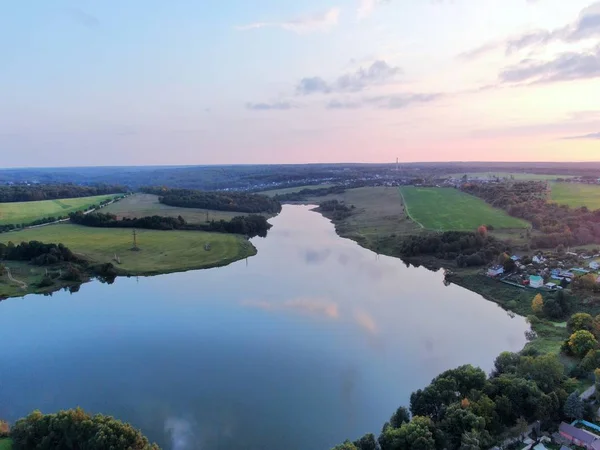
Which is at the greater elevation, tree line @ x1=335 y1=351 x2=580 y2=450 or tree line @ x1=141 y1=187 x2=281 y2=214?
tree line @ x1=141 y1=187 x2=281 y2=214

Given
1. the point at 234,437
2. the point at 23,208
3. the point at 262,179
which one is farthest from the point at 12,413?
the point at 262,179

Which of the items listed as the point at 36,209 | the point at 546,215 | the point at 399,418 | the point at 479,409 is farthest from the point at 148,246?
the point at 546,215

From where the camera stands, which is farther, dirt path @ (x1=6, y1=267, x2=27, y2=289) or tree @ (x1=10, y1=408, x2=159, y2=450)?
dirt path @ (x1=6, y1=267, x2=27, y2=289)

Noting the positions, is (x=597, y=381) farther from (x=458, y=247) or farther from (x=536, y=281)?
(x=458, y=247)

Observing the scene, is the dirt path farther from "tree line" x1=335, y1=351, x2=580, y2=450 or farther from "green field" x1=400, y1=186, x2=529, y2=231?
"green field" x1=400, y1=186, x2=529, y2=231

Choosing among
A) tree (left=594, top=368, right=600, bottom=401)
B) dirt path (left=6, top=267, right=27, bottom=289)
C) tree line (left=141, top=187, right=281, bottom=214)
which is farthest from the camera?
tree line (left=141, top=187, right=281, bottom=214)

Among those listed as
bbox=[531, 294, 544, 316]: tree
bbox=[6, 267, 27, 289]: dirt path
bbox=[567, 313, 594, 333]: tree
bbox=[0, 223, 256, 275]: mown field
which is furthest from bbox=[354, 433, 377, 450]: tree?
bbox=[6, 267, 27, 289]: dirt path

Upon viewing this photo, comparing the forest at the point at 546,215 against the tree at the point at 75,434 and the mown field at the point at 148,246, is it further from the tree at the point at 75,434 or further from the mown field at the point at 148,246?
the tree at the point at 75,434

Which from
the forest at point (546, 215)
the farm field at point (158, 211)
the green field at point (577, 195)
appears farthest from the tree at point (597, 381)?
the farm field at point (158, 211)
